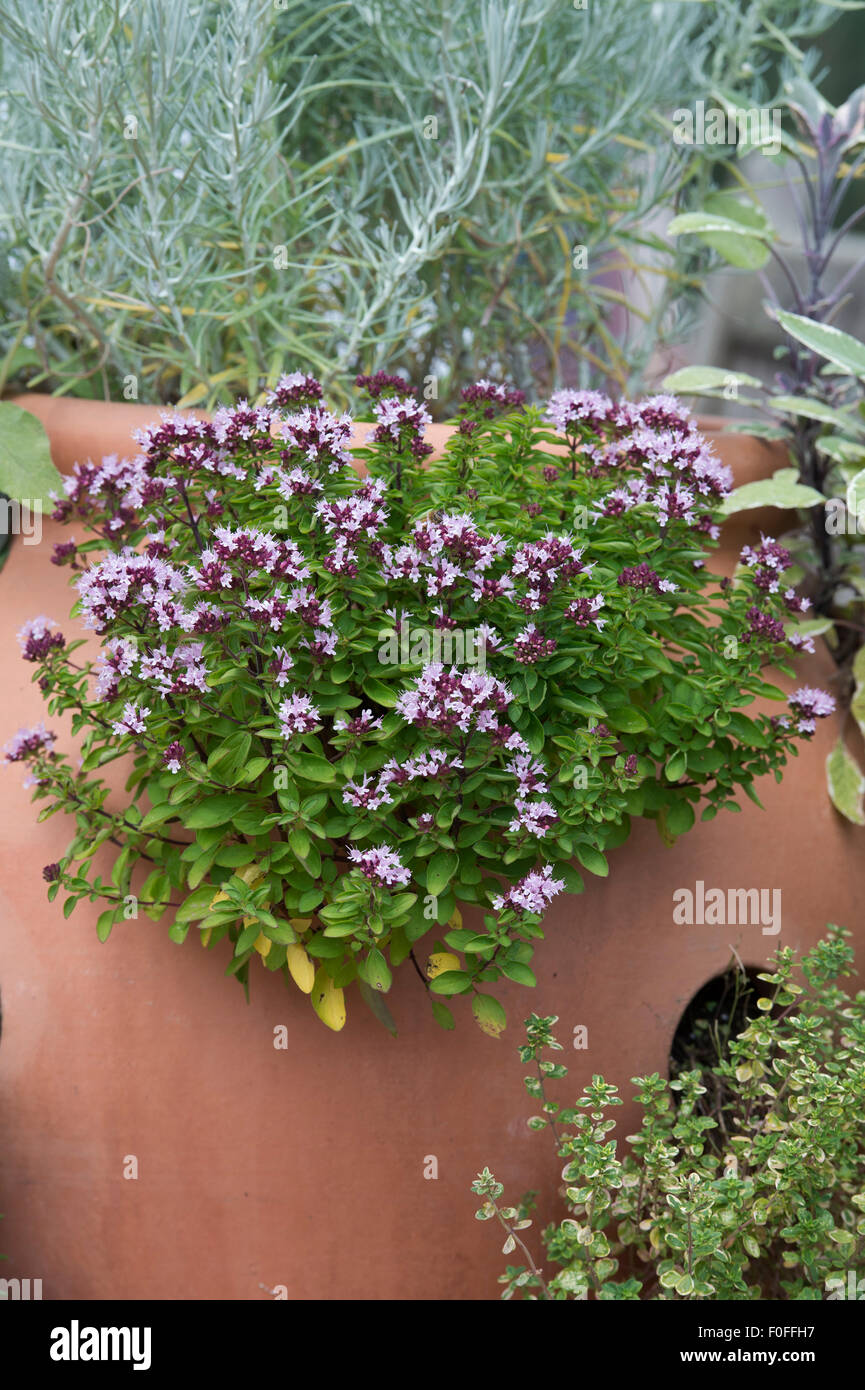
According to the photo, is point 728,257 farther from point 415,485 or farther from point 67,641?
point 67,641

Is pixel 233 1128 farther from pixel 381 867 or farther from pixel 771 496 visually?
pixel 771 496

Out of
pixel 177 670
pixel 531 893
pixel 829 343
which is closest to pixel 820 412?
pixel 829 343

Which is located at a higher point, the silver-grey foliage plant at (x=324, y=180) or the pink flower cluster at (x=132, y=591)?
the silver-grey foliage plant at (x=324, y=180)

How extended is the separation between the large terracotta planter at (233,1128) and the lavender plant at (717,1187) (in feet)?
0.26

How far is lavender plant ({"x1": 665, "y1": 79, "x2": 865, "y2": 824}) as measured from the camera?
1.76 metres

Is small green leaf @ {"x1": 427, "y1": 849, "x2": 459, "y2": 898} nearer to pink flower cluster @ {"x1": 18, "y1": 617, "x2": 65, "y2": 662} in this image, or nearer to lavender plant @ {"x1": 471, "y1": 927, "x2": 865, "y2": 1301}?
lavender plant @ {"x1": 471, "y1": 927, "x2": 865, "y2": 1301}

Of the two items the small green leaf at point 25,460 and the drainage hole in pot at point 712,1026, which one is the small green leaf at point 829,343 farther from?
the small green leaf at point 25,460

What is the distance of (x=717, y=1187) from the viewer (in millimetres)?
1252

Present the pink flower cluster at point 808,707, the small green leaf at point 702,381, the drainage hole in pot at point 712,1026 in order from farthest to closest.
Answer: the small green leaf at point 702,381 → the drainage hole in pot at point 712,1026 → the pink flower cluster at point 808,707

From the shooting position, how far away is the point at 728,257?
2.02 meters

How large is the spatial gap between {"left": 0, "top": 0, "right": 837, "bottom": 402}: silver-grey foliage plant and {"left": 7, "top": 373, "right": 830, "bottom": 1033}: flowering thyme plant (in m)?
0.45

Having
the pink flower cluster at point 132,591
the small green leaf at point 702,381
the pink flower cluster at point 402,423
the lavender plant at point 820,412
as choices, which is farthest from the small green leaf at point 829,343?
the pink flower cluster at point 132,591

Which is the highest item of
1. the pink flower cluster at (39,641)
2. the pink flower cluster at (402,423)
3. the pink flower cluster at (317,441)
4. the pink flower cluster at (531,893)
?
the pink flower cluster at (402,423)

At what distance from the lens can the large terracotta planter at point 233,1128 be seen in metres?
1.42
